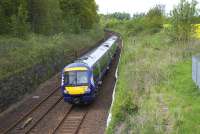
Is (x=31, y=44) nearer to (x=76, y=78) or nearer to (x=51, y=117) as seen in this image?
(x=76, y=78)

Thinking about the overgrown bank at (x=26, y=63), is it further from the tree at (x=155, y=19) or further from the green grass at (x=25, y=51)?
the tree at (x=155, y=19)

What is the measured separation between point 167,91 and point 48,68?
1453cm

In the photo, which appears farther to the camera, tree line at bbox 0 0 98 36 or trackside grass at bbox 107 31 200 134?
tree line at bbox 0 0 98 36

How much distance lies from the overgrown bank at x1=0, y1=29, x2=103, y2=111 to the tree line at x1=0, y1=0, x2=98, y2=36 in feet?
6.65

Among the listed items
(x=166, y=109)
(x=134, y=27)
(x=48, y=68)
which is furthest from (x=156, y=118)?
(x=134, y=27)

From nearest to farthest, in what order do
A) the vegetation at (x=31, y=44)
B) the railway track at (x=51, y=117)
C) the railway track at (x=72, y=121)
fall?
1. the railway track at (x=72, y=121)
2. the railway track at (x=51, y=117)
3. the vegetation at (x=31, y=44)

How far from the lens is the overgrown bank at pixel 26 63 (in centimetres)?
2183

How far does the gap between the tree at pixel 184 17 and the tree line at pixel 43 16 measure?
14698mm

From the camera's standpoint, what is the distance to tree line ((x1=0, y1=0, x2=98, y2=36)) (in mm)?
32250

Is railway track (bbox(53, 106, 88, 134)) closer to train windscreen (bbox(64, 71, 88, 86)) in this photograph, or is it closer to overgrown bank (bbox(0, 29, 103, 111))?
train windscreen (bbox(64, 71, 88, 86))

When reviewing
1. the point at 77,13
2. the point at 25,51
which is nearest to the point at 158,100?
the point at 25,51

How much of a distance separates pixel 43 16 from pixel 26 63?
1677cm

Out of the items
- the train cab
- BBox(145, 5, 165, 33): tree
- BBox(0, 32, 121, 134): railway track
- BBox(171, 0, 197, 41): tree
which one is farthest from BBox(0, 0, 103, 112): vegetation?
BBox(145, 5, 165, 33): tree

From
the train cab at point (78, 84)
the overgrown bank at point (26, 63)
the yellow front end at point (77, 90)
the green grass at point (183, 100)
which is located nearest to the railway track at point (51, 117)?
the train cab at point (78, 84)
